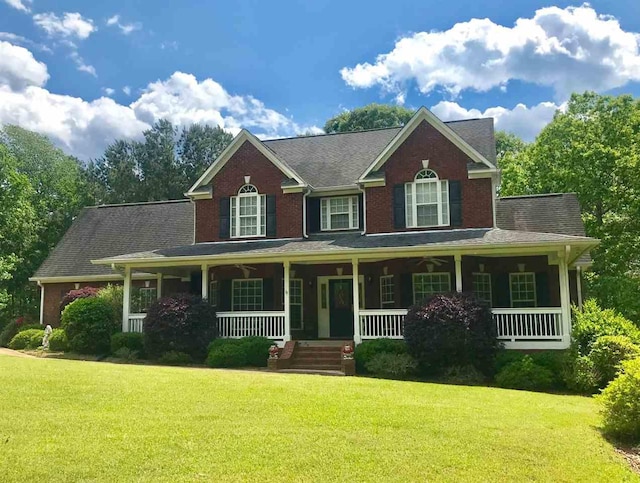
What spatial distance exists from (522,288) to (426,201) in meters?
4.45

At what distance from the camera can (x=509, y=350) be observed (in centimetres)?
1661

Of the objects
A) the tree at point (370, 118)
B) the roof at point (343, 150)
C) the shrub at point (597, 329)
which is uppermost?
the tree at point (370, 118)

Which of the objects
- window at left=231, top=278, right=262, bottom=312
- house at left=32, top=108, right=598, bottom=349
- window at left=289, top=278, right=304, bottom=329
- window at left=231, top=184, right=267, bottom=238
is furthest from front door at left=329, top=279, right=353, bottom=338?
window at left=231, top=184, right=267, bottom=238

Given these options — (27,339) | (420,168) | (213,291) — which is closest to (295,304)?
(213,291)

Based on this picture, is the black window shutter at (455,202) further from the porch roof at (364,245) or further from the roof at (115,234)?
the roof at (115,234)

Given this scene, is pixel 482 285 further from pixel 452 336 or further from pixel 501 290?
pixel 452 336

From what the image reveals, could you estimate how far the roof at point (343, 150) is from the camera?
22.3 metres

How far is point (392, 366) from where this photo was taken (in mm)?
15984

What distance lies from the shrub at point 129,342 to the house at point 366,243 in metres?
0.84

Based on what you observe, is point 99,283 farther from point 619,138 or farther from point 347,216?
point 619,138

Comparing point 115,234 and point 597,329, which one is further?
point 115,234

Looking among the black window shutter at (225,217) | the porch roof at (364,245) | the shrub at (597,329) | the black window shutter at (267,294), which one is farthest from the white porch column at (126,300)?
the shrub at (597,329)

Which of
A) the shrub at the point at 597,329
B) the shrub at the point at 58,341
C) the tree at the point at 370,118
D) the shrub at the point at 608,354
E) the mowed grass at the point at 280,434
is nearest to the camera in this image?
the mowed grass at the point at 280,434

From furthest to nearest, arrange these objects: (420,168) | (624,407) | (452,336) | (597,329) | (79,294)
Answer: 1. (79,294)
2. (420,168)
3. (452,336)
4. (597,329)
5. (624,407)
